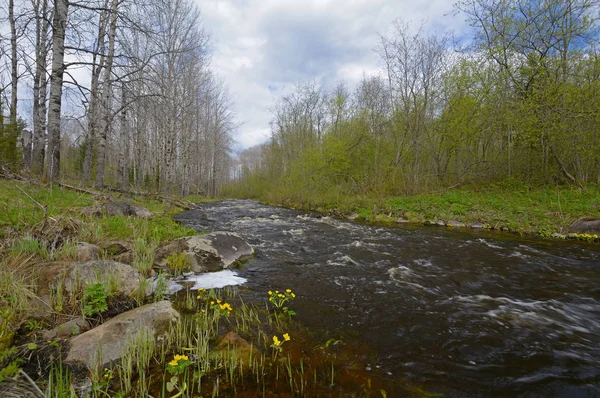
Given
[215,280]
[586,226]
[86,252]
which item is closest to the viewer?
[86,252]

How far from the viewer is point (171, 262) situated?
4938 mm

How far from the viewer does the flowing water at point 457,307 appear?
96.0 inches

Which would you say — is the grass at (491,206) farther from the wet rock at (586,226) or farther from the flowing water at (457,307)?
the flowing water at (457,307)

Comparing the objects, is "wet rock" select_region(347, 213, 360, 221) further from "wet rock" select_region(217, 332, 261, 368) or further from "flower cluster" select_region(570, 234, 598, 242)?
"wet rock" select_region(217, 332, 261, 368)

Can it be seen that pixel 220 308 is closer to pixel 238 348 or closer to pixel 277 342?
pixel 238 348

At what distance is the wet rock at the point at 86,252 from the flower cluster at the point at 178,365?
9.96 feet

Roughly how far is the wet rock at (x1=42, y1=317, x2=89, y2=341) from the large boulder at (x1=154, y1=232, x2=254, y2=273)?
217 cm

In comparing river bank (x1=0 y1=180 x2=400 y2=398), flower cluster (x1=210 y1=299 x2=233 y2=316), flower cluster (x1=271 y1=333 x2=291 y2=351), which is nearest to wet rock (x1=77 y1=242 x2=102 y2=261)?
river bank (x1=0 y1=180 x2=400 y2=398)

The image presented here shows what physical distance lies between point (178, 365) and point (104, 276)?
2167 mm

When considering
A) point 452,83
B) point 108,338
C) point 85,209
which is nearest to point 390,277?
point 108,338

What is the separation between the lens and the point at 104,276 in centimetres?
349

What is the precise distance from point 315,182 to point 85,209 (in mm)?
14425

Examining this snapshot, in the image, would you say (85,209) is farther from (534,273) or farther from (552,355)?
(534,273)

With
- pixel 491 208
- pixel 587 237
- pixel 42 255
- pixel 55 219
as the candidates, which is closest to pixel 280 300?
pixel 42 255
